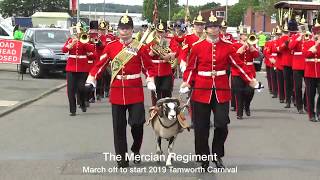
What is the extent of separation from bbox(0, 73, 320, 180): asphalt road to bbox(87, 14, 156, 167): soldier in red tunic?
0.53m

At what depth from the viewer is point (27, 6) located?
117 metres

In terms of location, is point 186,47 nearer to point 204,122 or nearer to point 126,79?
point 126,79

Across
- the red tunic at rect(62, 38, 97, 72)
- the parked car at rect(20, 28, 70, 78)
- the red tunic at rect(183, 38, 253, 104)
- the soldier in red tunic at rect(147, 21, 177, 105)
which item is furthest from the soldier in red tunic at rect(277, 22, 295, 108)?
the parked car at rect(20, 28, 70, 78)

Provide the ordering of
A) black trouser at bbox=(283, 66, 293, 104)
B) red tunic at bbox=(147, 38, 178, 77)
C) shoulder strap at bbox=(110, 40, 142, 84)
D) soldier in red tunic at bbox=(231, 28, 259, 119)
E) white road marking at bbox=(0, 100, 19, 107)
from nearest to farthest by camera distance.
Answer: shoulder strap at bbox=(110, 40, 142, 84) < red tunic at bbox=(147, 38, 178, 77) < soldier in red tunic at bbox=(231, 28, 259, 119) < white road marking at bbox=(0, 100, 19, 107) < black trouser at bbox=(283, 66, 293, 104)

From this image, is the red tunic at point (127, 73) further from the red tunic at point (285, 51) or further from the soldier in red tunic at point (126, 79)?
the red tunic at point (285, 51)

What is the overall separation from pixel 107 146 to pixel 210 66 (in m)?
2.53

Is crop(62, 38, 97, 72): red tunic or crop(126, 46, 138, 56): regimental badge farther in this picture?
crop(62, 38, 97, 72): red tunic

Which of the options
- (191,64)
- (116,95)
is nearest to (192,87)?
(191,64)

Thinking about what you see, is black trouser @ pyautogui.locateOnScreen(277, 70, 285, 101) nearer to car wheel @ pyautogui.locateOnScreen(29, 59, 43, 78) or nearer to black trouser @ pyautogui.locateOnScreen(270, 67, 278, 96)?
black trouser @ pyautogui.locateOnScreen(270, 67, 278, 96)

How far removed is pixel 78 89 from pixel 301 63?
4.84 metres

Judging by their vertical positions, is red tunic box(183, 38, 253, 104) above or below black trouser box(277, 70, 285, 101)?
above

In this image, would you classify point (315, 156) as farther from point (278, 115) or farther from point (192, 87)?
point (278, 115)

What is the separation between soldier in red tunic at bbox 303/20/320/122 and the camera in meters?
12.6

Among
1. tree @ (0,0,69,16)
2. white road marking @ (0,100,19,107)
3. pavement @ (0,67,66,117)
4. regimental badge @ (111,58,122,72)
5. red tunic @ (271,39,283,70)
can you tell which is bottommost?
pavement @ (0,67,66,117)
